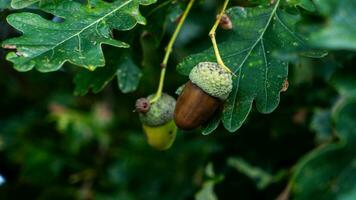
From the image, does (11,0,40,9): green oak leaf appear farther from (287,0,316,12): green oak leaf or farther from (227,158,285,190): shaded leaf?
(227,158,285,190): shaded leaf

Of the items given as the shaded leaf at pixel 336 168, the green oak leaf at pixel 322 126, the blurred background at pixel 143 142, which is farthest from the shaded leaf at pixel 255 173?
the shaded leaf at pixel 336 168

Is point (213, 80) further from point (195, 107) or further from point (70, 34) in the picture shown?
point (70, 34)

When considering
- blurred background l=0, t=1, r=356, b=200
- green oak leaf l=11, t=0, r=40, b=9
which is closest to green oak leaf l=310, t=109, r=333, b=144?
blurred background l=0, t=1, r=356, b=200

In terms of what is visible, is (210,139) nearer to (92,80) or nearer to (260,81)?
(92,80)

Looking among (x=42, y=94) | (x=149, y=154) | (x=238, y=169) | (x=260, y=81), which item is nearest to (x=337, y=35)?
(x=260, y=81)

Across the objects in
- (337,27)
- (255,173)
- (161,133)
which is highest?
(337,27)

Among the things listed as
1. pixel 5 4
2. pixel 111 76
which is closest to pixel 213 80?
pixel 111 76
